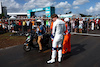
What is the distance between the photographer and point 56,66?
4.23 m

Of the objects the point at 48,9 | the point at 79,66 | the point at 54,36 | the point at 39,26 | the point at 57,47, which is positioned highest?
the point at 48,9

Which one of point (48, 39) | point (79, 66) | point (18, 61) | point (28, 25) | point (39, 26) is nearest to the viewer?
point (79, 66)

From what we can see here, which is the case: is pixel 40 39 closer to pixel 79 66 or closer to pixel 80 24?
pixel 79 66

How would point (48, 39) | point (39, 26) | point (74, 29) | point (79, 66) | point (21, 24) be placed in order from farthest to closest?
point (74, 29), point (21, 24), point (48, 39), point (39, 26), point (79, 66)

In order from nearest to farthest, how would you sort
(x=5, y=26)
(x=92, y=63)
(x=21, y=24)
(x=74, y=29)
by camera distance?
(x=92, y=63), (x=21, y=24), (x=74, y=29), (x=5, y=26)

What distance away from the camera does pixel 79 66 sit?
4211 mm

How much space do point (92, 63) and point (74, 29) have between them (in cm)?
1012

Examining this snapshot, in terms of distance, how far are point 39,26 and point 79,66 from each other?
2905mm

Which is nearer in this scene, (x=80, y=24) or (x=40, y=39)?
(x=40, y=39)

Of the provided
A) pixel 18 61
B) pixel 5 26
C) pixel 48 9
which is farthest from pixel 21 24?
pixel 48 9

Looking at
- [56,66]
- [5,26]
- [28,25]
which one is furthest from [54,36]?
[5,26]

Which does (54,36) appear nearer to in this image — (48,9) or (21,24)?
(21,24)

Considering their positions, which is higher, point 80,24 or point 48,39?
point 80,24

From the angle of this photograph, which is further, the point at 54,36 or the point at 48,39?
the point at 48,39
